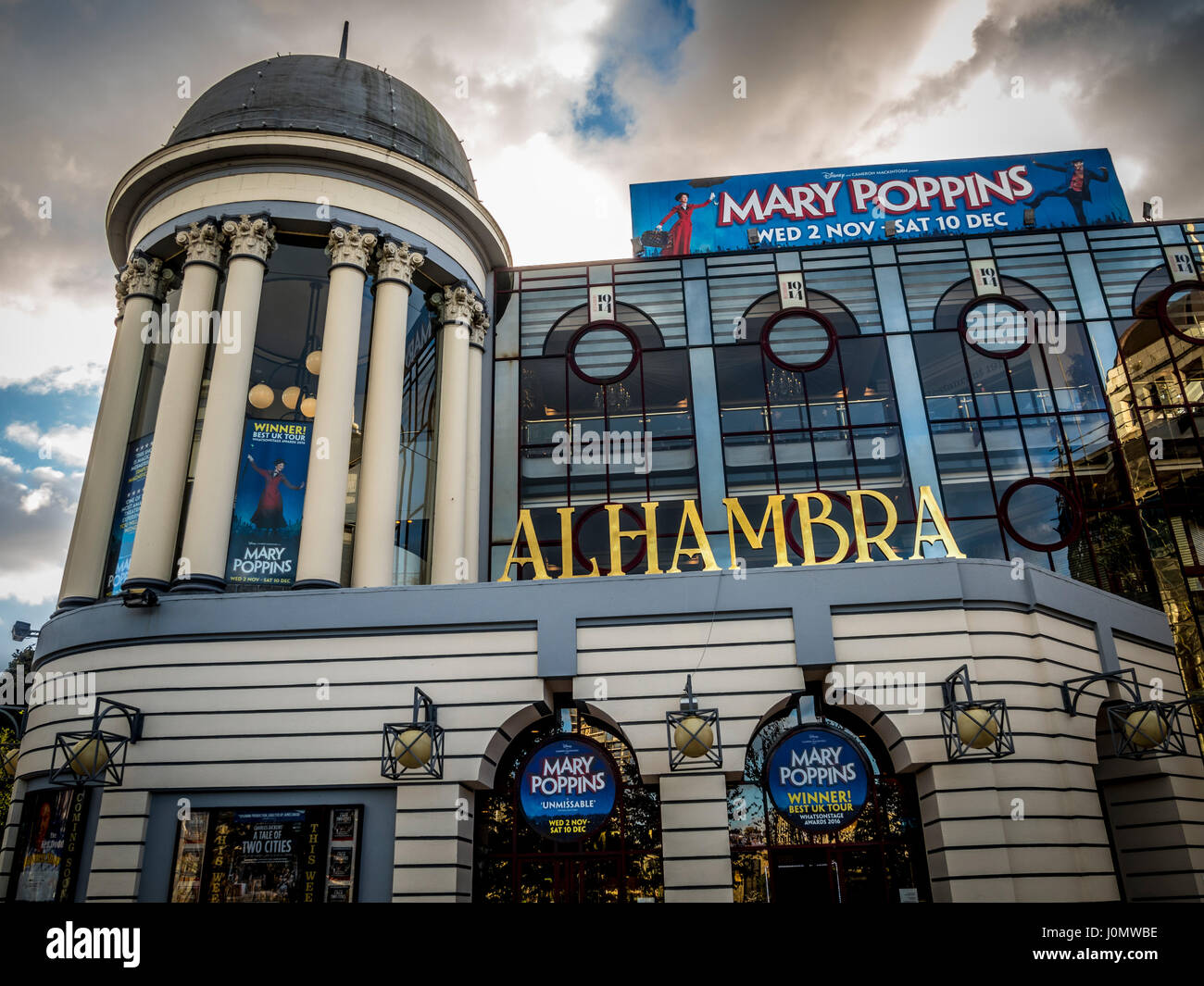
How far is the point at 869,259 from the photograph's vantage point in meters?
30.6

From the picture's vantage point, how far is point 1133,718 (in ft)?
55.0

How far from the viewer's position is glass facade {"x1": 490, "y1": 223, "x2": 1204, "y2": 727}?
93.0 feet

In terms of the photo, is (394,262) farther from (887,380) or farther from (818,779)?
(818,779)

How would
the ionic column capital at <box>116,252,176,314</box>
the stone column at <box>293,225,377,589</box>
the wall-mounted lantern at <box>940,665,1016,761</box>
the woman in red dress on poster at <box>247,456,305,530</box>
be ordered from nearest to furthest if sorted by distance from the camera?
the wall-mounted lantern at <box>940,665,1016,761</box>
the stone column at <box>293,225,377,589</box>
the woman in red dress on poster at <box>247,456,305,530</box>
the ionic column capital at <box>116,252,176,314</box>

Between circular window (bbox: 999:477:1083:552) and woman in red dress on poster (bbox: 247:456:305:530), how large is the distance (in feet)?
71.6

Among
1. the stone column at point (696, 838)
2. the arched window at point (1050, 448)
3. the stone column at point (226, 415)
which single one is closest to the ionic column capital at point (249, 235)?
the stone column at point (226, 415)

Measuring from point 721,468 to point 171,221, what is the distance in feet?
60.8

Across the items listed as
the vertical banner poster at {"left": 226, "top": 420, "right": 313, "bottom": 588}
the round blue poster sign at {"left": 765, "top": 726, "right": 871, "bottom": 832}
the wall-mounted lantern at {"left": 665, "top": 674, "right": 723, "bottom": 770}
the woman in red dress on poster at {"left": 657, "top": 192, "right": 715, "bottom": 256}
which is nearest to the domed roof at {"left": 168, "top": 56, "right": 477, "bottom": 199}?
the woman in red dress on poster at {"left": 657, "top": 192, "right": 715, "bottom": 256}

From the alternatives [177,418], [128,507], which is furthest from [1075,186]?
[128,507]

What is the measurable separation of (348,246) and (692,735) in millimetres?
16839

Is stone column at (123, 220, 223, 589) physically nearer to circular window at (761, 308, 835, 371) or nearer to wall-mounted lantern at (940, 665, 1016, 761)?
wall-mounted lantern at (940, 665, 1016, 761)

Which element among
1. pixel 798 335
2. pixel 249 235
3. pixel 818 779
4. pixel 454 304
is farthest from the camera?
pixel 798 335

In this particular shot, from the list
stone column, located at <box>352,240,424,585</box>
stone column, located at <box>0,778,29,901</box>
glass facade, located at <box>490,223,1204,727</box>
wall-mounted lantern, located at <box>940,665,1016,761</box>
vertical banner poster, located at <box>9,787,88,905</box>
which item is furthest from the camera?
glass facade, located at <box>490,223,1204,727</box>

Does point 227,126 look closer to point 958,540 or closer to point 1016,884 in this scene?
point 1016,884
